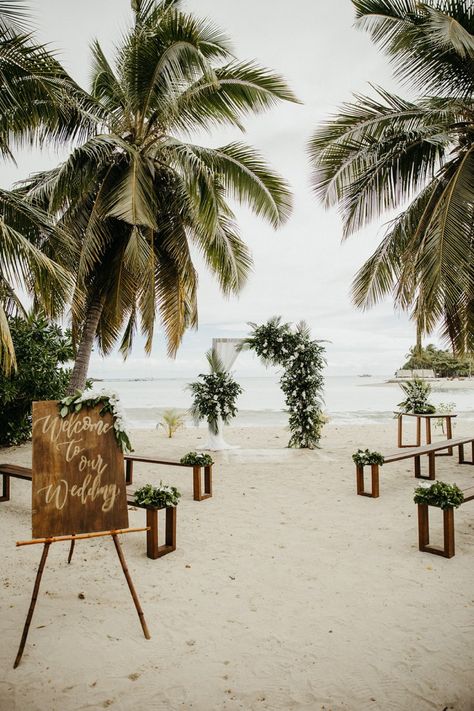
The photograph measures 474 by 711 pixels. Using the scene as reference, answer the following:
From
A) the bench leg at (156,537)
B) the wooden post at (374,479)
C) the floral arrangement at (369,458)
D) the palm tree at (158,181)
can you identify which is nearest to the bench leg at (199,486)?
the bench leg at (156,537)

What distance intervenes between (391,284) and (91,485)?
6.57 meters

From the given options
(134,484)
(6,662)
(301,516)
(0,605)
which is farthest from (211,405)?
(6,662)

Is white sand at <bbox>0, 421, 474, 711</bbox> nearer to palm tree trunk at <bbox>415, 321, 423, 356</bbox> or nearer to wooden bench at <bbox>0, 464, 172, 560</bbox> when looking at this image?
wooden bench at <bbox>0, 464, 172, 560</bbox>

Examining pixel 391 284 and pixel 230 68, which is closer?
pixel 230 68

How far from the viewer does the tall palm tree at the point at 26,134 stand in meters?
4.49

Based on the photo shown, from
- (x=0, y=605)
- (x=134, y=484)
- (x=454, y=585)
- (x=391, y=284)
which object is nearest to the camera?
(x=0, y=605)

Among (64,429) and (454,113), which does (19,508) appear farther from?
(454,113)

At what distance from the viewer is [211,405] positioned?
9.16 m

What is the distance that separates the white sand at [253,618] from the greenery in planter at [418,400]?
168 inches

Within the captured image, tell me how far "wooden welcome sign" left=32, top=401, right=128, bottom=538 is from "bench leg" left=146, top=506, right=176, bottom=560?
1096mm

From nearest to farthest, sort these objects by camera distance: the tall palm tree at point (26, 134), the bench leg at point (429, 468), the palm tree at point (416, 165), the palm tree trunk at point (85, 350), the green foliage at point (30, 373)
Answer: the tall palm tree at point (26, 134) < the palm tree at point (416, 165) < the bench leg at point (429, 468) < the palm tree trunk at point (85, 350) < the green foliage at point (30, 373)

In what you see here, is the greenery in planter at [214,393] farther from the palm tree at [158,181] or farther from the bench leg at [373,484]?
the bench leg at [373,484]

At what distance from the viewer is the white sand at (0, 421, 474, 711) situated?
2152 mm

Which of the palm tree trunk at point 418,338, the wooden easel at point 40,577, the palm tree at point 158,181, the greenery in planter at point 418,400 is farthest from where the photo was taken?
the greenery in planter at point 418,400
